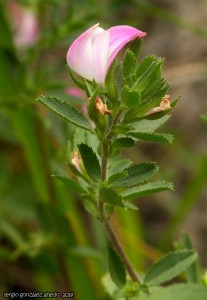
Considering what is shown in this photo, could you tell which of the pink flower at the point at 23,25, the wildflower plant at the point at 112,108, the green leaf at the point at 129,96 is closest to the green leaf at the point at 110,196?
the wildflower plant at the point at 112,108

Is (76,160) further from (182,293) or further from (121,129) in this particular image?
(182,293)

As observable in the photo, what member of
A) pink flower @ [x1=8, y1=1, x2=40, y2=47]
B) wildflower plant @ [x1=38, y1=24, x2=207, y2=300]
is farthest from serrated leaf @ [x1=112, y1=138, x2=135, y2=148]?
pink flower @ [x1=8, y1=1, x2=40, y2=47]

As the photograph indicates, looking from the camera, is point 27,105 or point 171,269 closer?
point 171,269

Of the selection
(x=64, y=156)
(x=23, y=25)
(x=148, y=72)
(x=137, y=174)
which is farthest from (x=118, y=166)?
(x=23, y=25)

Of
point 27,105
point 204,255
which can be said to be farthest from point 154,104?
point 204,255

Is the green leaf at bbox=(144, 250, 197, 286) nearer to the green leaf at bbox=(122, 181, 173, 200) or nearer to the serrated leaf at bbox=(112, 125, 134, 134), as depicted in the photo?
the green leaf at bbox=(122, 181, 173, 200)

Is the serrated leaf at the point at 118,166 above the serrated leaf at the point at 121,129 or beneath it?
above

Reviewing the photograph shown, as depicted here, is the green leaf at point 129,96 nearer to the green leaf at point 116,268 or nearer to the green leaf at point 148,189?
the green leaf at point 148,189

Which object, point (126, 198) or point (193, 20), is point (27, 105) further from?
point (193, 20)
